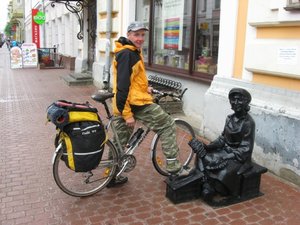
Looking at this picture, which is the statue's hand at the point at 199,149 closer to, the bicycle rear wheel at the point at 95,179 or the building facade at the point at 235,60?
the bicycle rear wheel at the point at 95,179

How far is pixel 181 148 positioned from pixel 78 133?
169 cm

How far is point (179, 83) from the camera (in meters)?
7.48

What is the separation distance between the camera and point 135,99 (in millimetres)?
3826

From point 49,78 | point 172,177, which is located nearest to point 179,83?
point 172,177

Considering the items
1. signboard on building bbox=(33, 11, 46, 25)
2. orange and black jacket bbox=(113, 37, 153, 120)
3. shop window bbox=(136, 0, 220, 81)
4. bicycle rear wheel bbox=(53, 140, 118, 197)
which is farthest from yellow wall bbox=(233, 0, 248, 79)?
signboard on building bbox=(33, 11, 46, 25)

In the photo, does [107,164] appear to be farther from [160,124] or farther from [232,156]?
[232,156]

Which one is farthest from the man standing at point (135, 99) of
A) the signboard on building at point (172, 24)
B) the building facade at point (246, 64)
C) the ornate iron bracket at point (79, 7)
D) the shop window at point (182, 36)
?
the ornate iron bracket at point (79, 7)

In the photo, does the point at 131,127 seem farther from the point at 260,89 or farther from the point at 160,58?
the point at 160,58

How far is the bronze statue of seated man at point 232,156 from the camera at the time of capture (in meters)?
3.68

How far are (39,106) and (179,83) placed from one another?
3.66 metres

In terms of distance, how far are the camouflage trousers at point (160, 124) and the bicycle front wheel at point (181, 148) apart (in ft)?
0.66

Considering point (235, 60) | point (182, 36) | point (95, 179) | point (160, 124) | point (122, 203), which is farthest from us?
point (182, 36)

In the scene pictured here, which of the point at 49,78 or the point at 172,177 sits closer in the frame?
the point at 172,177

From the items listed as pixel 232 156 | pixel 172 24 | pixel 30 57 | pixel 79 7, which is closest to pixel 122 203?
pixel 232 156
